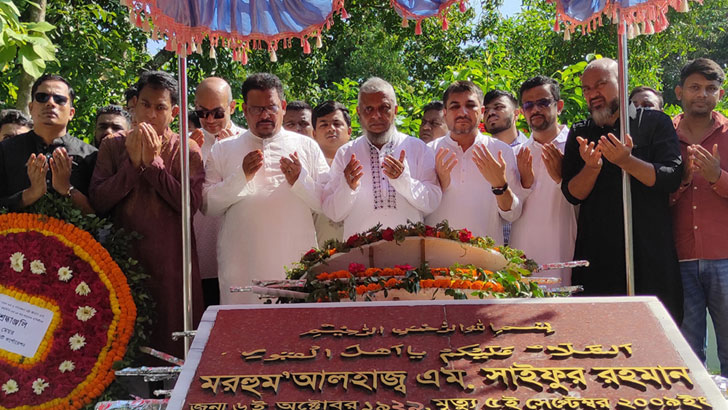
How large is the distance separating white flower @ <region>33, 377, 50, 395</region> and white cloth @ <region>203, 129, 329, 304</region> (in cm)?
127

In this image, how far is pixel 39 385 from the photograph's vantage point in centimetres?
426

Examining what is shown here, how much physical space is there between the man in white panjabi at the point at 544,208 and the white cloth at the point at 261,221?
1355mm

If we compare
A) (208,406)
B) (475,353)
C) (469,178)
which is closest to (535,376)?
(475,353)

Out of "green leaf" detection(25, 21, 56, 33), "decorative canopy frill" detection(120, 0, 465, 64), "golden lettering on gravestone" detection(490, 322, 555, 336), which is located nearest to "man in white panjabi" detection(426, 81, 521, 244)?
"decorative canopy frill" detection(120, 0, 465, 64)

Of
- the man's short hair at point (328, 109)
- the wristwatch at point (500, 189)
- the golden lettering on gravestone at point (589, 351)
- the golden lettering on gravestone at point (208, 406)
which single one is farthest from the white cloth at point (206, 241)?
the golden lettering on gravestone at point (589, 351)

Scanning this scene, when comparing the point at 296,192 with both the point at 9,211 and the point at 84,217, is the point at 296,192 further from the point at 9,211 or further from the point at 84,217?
the point at 9,211

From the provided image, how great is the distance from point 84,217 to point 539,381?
284 cm

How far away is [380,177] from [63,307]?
6.96ft

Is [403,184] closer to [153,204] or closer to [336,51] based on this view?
[153,204]

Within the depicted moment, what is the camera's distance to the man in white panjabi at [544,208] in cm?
521

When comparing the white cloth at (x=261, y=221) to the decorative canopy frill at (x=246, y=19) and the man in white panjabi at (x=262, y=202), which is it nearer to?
the man in white panjabi at (x=262, y=202)

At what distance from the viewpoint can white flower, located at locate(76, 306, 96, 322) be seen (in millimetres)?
4396

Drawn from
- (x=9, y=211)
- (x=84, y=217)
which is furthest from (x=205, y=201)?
(x=9, y=211)

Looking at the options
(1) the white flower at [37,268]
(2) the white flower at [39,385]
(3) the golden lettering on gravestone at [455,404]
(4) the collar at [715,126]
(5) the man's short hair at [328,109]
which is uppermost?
(5) the man's short hair at [328,109]
